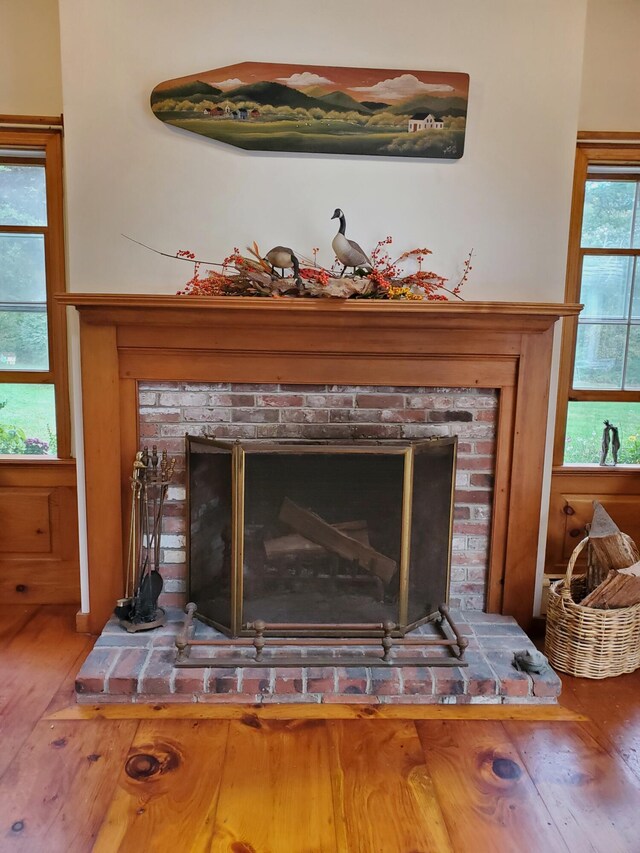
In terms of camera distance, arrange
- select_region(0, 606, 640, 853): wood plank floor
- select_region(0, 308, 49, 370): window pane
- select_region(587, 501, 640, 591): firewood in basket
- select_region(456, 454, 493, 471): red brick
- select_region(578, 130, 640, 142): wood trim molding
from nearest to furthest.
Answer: select_region(0, 606, 640, 853): wood plank floor, select_region(587, 501, 640, 591): firewood in basket, select_region(456, 454, 493, 471): red brick, select_region(578, 130, 640, 142): wood trim molding, select_region(0, 308, 49, 370): window pane

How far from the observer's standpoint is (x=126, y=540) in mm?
2148

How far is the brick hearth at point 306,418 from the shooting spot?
2100 mm

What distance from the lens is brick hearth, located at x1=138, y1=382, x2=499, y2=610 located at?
210 centimetres

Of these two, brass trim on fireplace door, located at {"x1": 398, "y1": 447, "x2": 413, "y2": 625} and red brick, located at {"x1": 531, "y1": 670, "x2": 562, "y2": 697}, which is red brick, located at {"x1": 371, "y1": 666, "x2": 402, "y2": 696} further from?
red brick, located at {"x1": 531, "y1": 670, "x2": 562, "y2": 697}

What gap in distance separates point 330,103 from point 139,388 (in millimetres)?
1219

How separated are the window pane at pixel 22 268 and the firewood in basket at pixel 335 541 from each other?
1429 mm

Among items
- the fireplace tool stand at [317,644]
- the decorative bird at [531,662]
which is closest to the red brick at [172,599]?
the fireplace tool stand at [317,644]

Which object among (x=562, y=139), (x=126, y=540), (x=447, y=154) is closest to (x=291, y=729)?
(x=126, y=540)

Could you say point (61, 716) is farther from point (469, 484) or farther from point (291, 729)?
point (469, 484)

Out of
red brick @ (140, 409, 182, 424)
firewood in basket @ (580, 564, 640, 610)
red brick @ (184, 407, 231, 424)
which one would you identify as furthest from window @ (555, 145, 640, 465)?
red brick @ (140, 409, 182, 424)

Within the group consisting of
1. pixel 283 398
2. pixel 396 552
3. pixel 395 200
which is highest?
pixel 395 200

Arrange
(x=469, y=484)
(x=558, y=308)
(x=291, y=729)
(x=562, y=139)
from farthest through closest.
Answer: (x=469, y=484)
(x=562, y=139)
(x=558, y=308)
(x=291, y=729)

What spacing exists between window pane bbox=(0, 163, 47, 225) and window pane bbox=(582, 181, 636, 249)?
90.4 inches

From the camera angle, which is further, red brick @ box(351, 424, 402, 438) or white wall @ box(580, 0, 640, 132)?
white wall @ box(580, 0, 640, 132)
